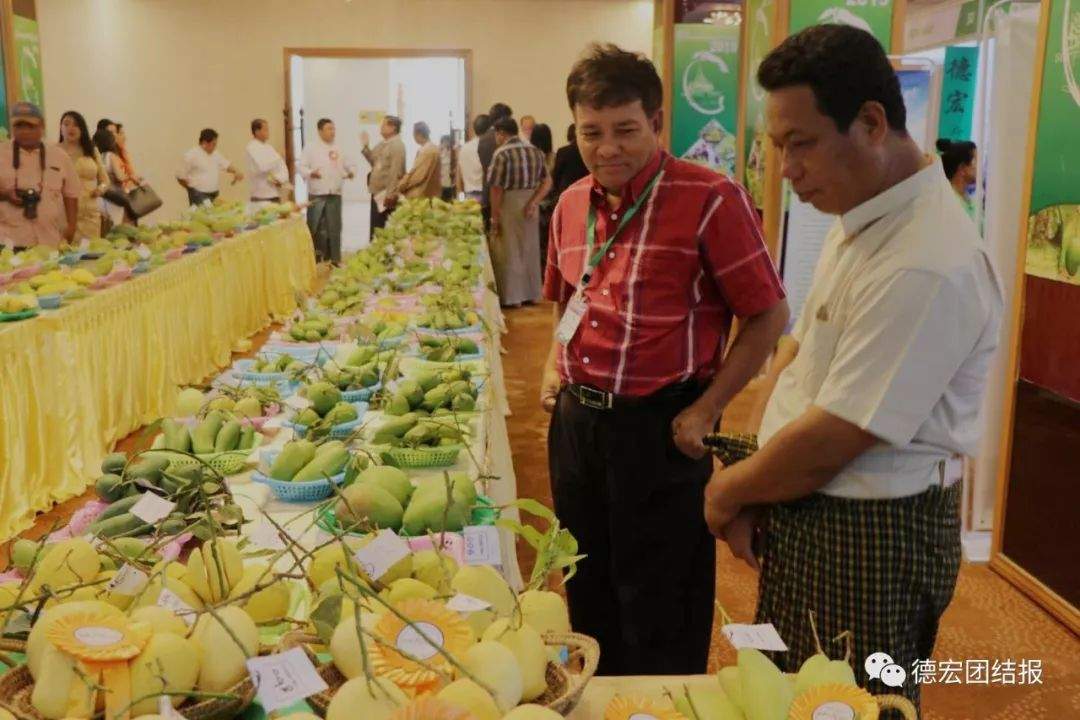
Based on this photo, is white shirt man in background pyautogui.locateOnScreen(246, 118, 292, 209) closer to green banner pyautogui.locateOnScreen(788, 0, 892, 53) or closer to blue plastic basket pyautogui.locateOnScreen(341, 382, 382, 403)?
green banner pyautogui.locateOnScreen(788, 0, 892, 53)

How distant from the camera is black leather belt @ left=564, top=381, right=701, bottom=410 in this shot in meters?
2.10

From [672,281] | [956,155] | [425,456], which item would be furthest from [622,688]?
[956,155]

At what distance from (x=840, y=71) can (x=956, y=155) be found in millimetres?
3043

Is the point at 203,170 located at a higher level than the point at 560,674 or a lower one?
higher

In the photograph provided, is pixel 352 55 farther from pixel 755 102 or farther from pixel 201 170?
pixel 755 102

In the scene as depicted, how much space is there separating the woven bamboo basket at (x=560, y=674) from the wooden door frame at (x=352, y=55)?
40.4ft

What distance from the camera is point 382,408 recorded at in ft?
7.89

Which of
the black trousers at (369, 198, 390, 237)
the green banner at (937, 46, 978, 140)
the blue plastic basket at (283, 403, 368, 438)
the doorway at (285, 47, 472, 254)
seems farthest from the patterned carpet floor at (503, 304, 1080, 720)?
the doorway at (285, 47, 472, 254)

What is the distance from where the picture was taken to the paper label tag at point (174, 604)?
1136 mm

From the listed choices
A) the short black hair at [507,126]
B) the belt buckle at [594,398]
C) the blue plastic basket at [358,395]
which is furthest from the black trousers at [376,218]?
the belt buckle at [594,398]

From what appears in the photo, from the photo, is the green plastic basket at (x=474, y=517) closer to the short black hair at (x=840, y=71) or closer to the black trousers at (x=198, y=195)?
the short black hair at (x=840, y=71)

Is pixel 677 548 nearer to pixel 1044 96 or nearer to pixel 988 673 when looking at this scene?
pixel 988 673

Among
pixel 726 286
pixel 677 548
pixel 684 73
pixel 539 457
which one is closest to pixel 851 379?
pixel 726 286

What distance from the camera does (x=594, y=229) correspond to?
2.20 m
